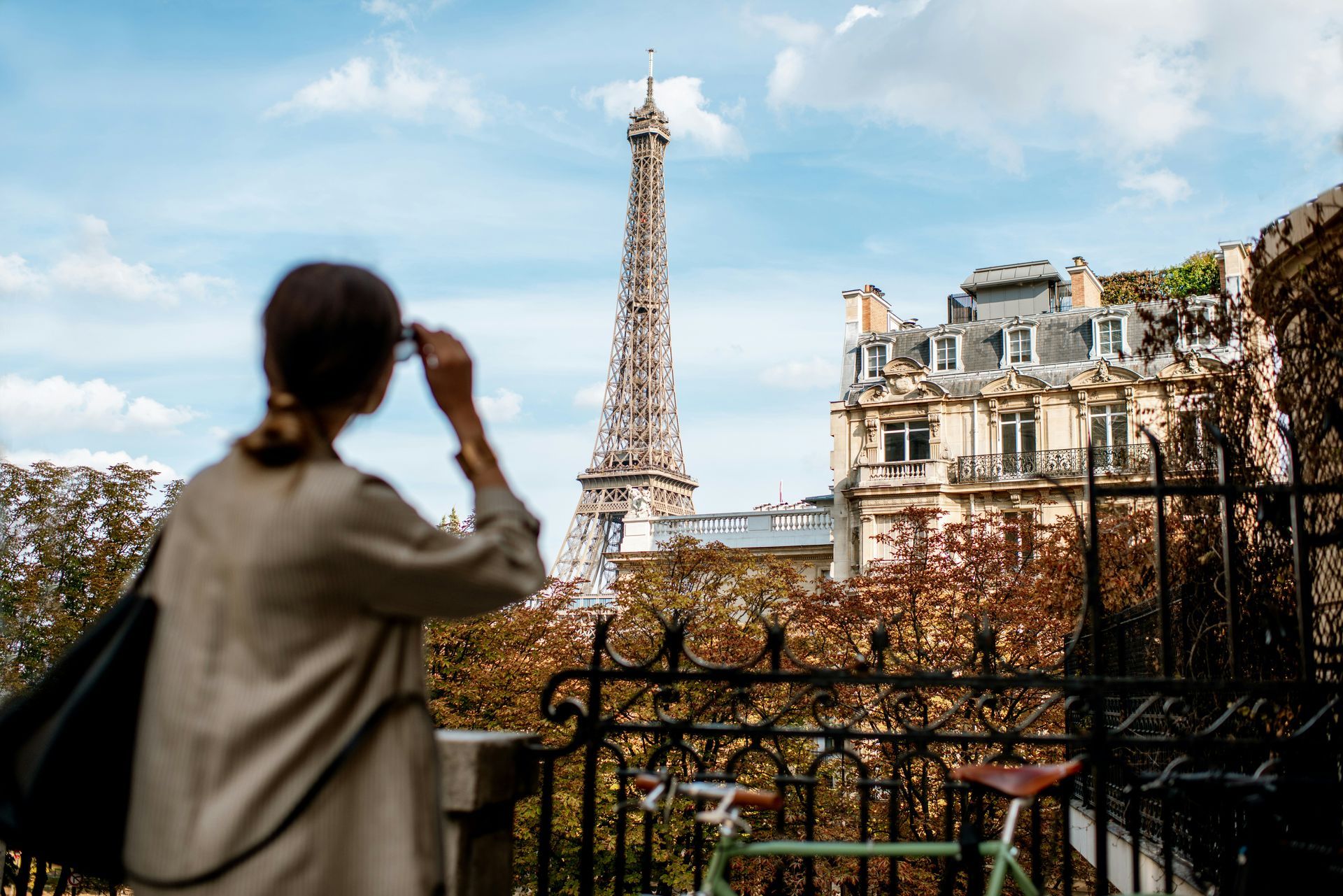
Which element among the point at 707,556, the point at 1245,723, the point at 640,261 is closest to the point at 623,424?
the point at 640,261

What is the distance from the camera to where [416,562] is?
1884mm

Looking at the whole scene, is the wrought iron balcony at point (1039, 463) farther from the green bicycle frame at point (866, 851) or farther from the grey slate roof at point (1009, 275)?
the green bicycle frame at point (866, 851)

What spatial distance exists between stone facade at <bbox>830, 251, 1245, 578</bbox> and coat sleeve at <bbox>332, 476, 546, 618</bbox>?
3070cm

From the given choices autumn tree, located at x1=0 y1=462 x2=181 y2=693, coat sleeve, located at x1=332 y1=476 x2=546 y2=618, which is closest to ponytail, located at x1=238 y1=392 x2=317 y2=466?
coat sleeve, located at x1=332 y1=476 x2=546 y2=618

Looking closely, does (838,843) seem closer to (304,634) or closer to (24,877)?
(304,634)

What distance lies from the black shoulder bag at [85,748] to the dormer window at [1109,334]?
3586cm

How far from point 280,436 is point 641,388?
211ft

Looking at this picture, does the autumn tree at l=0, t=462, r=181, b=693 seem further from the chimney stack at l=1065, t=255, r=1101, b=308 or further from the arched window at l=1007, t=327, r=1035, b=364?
the chimney stack at l=1065, t=255, r=1101, b=308

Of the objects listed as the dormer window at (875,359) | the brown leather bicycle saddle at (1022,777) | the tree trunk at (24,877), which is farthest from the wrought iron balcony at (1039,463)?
the brown leather bicycle saddle at (1022,777)

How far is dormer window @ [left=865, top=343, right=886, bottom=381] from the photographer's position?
38.2 meters

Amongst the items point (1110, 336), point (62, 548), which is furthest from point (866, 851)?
point (1110, 336)

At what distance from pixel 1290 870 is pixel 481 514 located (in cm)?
226

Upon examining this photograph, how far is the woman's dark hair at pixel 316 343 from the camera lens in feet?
6.29

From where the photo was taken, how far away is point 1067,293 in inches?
1609
